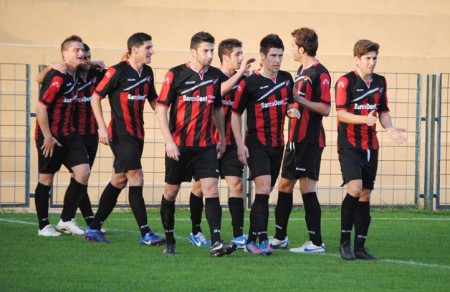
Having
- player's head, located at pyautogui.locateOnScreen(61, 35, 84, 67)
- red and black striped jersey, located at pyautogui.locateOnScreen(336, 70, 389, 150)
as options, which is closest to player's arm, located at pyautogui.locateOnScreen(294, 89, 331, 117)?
red and black striped jersey, located at pyautogui.locateOnScreen(336, 70, 389, 150)

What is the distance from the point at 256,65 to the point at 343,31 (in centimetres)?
227

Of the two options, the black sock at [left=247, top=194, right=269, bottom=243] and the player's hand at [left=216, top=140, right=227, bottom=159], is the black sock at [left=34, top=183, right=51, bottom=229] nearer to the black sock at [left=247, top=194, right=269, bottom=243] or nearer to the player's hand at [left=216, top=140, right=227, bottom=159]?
the player's hand at [left=216, top=140, right=227, bottom=159]

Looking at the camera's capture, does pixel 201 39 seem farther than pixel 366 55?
Yes

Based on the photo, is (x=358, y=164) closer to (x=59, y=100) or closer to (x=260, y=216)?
(x=260, y=216)

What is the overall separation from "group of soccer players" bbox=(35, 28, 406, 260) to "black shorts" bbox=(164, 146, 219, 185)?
0.04 feet

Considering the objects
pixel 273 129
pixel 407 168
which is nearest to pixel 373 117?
pixel 273 129

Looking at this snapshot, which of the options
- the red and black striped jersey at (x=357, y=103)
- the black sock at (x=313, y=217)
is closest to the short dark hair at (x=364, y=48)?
the red and black striped jersey at (x=357, y=103)

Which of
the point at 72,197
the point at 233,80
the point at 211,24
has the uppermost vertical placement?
the point at 211,24

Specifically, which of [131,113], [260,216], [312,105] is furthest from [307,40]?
[131,113]

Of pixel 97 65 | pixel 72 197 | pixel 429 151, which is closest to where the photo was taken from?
pixel 72 197

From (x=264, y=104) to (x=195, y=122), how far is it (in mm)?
731

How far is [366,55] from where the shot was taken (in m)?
10.7

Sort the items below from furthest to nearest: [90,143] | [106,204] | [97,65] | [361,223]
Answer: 1. [90,143]
2. [97,65]
3. [106,204]
4. [361,223]

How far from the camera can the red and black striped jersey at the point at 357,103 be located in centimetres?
1065
